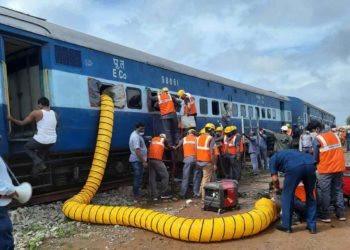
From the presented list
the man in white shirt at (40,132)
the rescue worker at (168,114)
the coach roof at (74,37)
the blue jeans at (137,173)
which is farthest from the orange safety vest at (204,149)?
the man in white shirt at (40,132)

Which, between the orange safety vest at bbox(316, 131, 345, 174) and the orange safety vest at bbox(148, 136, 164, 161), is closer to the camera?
the orange safety vest at bbox(316, 131, 345, 174)

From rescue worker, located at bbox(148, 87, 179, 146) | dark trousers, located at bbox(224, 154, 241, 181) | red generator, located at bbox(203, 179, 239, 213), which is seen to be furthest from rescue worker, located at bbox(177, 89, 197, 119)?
red generator, located at bbox(203, 179, 239, 213)

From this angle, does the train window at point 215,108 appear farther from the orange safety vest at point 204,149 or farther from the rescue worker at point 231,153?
the orange safety vest at point 204,149

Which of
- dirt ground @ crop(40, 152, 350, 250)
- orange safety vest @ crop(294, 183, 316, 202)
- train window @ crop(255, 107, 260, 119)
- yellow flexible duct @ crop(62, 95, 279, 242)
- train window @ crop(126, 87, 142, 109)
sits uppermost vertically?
train window @ crop(126, 87, 142, 109)

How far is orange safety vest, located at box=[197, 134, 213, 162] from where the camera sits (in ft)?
29.5

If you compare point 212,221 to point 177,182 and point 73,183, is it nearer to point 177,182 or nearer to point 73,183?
point 73,183

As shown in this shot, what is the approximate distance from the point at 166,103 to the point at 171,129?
73 cm

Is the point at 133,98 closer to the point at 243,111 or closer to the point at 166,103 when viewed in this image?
the point at 166,103

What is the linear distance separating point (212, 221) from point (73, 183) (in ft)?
14.2

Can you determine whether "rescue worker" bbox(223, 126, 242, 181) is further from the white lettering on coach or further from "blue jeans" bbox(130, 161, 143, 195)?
the white lettering on coach

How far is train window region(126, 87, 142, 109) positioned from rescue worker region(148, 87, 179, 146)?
0.51m

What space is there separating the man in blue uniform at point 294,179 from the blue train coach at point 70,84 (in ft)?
14.2

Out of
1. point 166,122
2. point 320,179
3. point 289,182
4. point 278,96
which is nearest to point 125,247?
point 289,182

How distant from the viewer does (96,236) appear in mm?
6223
